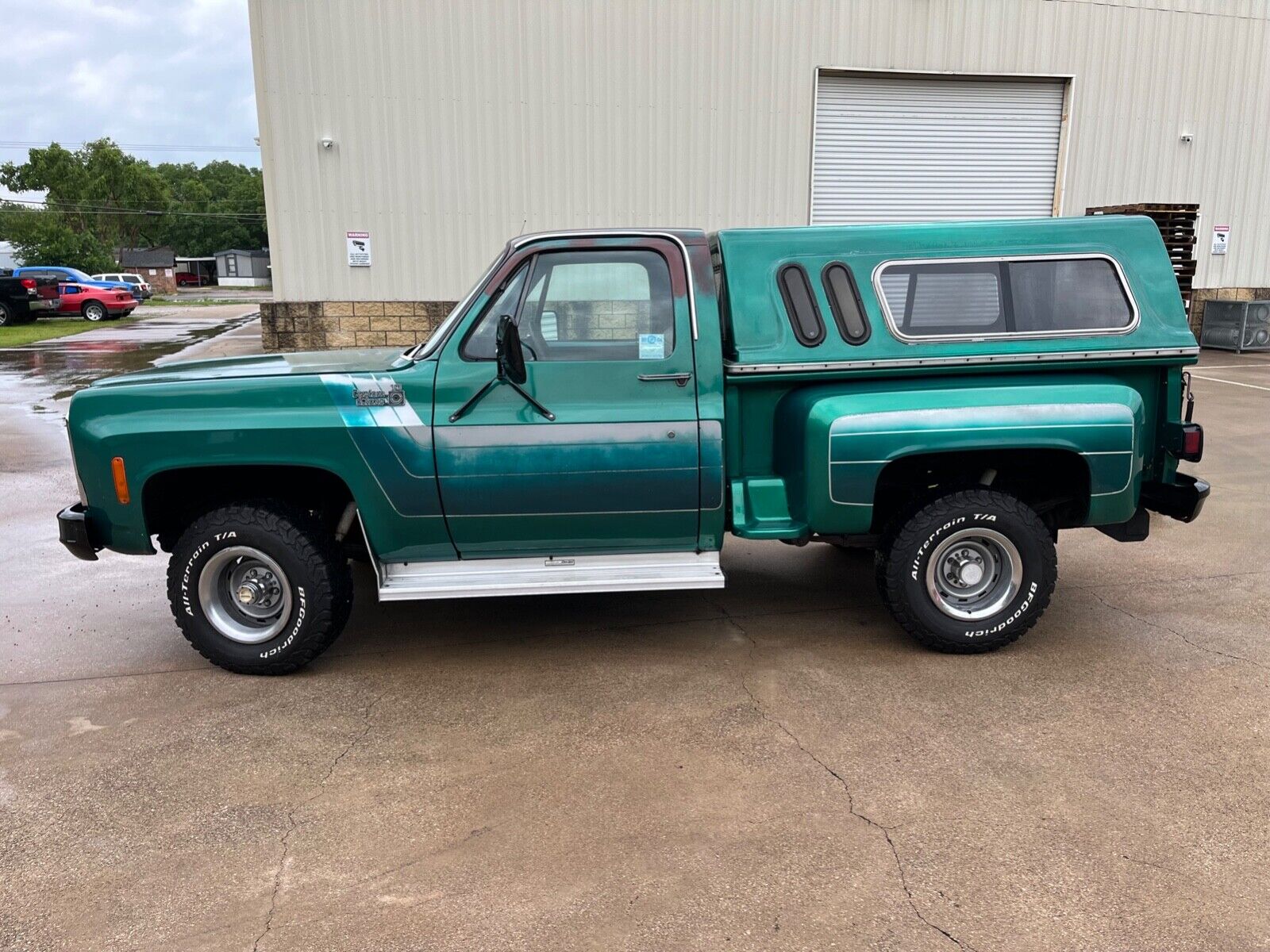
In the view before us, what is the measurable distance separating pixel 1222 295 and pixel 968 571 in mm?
17000

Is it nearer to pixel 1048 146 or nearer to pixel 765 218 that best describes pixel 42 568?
pixel 765 218

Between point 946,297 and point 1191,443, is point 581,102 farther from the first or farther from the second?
point 1191,443

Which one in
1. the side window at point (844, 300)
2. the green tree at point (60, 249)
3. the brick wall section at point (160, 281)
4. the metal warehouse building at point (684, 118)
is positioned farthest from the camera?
the brick wall section at point (160, 281)

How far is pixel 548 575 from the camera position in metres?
4.61

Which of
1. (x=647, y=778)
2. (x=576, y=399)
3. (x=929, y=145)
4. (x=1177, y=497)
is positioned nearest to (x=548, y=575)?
(x=576, y=399)

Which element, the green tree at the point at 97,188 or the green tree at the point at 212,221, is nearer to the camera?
the green tree at the point at 97,188

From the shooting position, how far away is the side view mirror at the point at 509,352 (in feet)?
13.6

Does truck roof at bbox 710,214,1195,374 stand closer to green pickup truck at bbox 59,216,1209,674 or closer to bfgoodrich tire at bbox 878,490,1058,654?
green pickup truck at bbox 59,216,1209,674

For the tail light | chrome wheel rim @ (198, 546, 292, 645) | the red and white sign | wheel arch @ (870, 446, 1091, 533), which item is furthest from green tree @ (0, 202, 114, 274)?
the tail light

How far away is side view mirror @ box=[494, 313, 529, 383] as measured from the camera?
13.6 ft

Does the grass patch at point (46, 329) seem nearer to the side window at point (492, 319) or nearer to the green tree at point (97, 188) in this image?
the side window at point (492, 319)

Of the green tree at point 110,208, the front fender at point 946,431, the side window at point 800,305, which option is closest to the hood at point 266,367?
the side window at point 800,305

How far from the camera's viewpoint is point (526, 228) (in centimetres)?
1541

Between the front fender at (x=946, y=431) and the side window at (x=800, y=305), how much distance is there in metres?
0.28
